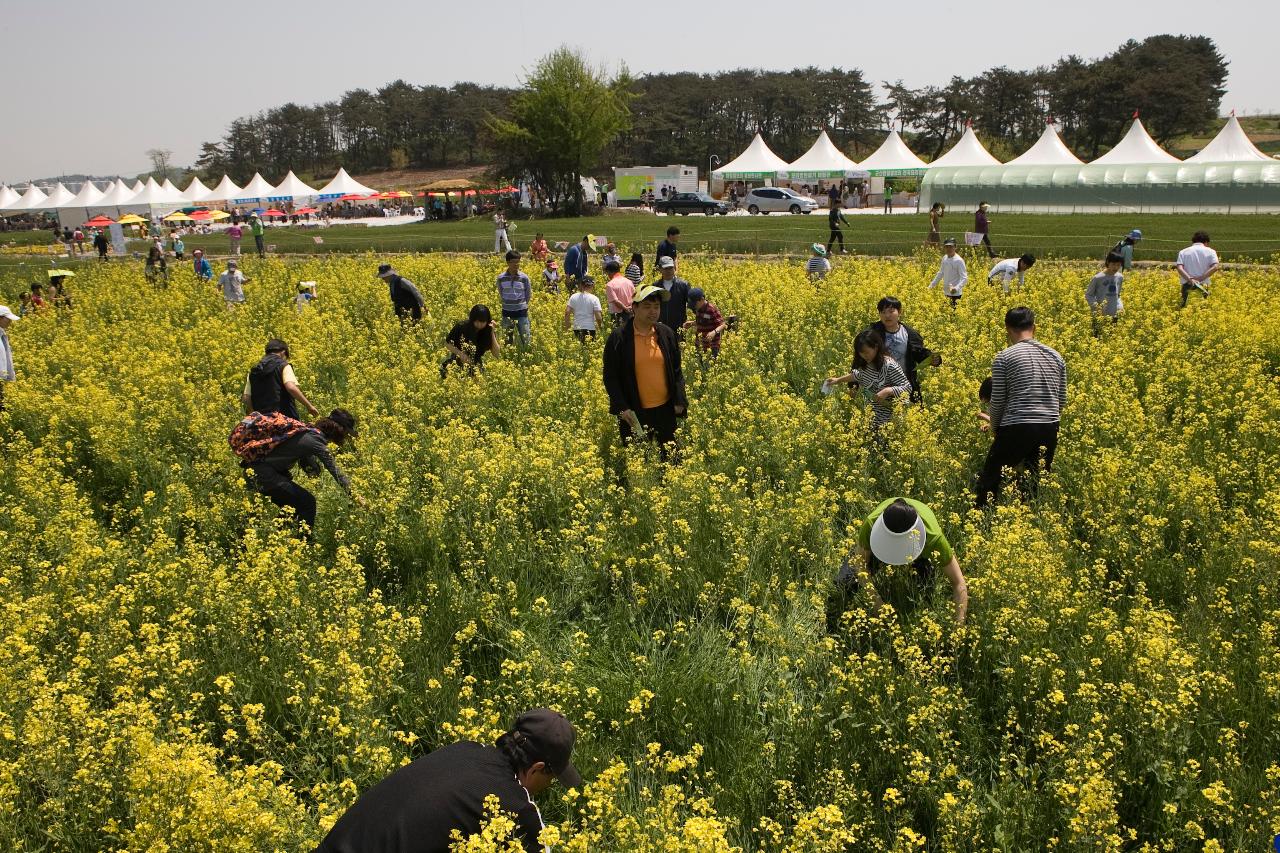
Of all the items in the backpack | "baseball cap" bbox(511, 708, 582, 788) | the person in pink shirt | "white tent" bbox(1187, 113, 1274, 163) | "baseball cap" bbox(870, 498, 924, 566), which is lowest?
"baseball cap" bbox(511, 708, 582, 788)

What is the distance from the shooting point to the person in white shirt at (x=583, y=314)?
11.9 meters

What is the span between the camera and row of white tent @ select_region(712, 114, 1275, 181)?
40.7 metres

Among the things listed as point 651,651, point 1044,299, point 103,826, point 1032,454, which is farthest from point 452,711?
point 1044,299

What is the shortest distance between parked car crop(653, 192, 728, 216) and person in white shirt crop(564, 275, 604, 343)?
39555 mm

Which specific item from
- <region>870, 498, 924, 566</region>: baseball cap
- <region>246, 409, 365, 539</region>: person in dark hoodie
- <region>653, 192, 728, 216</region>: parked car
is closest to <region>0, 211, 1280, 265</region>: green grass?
<region>653, 192, 728, 216</region>: parked car

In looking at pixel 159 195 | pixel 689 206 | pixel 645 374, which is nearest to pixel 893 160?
pixel 689 206

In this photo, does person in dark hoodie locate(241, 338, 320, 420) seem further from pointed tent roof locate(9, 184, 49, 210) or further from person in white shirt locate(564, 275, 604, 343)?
pointed tent roof locate(9, 184, 49, 210)

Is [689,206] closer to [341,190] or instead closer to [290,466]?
[341,190]

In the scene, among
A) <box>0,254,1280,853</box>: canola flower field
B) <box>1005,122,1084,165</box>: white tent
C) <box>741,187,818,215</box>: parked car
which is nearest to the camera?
<box>0,254,1280,853</box>: canola flower field

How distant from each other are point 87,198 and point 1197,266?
7699 cm

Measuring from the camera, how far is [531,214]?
5541cm

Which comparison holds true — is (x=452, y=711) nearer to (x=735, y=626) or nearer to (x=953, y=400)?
(x=735, y=626)

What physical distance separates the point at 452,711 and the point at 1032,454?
4.50 m

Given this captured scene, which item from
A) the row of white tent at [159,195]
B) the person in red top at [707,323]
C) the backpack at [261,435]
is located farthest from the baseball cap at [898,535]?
the row of white tent at [159,195]
